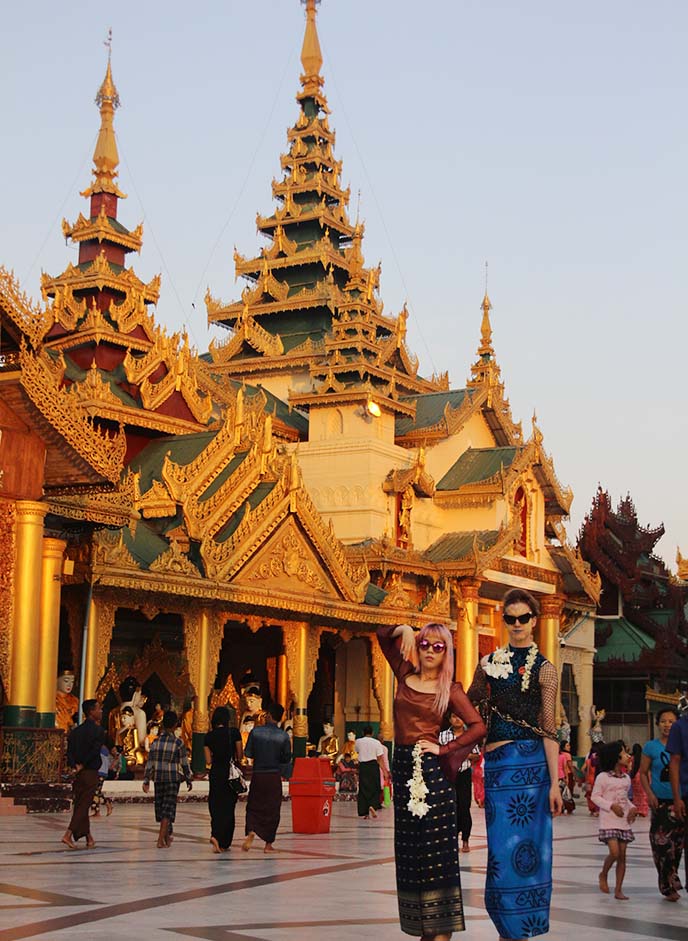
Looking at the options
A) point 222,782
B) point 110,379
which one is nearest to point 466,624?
point 110,379

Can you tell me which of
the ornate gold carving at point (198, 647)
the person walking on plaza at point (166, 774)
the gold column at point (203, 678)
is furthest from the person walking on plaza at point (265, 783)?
the ornate gold carving at point (198, 647)

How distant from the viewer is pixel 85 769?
1286cm

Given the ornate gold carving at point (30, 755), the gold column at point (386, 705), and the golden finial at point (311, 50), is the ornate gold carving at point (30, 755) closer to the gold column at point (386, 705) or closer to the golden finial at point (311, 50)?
the gold column at point (386, 705)

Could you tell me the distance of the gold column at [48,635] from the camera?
1894 cm

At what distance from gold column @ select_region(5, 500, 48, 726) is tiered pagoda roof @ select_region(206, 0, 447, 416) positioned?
664 inches

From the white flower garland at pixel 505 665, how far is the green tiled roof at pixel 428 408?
28720 mm

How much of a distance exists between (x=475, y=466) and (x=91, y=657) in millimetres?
16148

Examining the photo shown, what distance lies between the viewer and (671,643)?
4175 centimetres

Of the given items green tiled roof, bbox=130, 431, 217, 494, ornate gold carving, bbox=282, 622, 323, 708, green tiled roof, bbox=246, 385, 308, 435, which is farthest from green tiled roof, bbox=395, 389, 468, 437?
ornate gold carving, bbox=282, 622, 323, 708

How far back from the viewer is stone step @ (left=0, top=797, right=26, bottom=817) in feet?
56.7

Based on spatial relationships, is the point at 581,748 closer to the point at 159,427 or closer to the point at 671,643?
the point at 671,643

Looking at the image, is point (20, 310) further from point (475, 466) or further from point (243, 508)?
point (475, 466)

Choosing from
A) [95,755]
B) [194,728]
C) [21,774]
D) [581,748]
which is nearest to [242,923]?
[95,755]

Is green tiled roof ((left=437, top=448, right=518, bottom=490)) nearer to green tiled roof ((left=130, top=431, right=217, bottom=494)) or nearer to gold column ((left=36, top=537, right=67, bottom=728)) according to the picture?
green tiled roof ((left=130, top=431, right=217, bottom=494))
